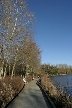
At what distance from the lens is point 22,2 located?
26.3 metres

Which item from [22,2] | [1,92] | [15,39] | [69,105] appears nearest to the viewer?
[69,105]

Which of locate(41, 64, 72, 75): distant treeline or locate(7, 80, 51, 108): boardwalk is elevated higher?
locate(41, 64, 72, 75): distant treeline

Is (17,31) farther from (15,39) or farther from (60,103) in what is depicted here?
(60,103)

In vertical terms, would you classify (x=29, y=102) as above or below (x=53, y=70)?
below

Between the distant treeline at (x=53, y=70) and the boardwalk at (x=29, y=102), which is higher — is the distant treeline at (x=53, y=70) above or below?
above

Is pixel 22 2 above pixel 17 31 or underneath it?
above

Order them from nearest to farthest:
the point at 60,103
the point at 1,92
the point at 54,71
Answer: the point at 60,103 < the point at 1,92 < the point at 54,71

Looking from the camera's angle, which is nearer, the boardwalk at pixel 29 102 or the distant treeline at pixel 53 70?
the boardwalk at pixel 29 102

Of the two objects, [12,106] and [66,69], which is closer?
[12,106]

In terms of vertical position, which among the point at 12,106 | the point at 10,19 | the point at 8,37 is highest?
the point at 10,19

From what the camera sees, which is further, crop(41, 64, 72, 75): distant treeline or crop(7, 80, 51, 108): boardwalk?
crop(41, 64, 72, 75): distant treeline

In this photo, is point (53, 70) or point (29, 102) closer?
point (29, 102)

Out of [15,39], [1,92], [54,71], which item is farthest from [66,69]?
[1,92]

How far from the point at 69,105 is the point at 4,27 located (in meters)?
15.5
